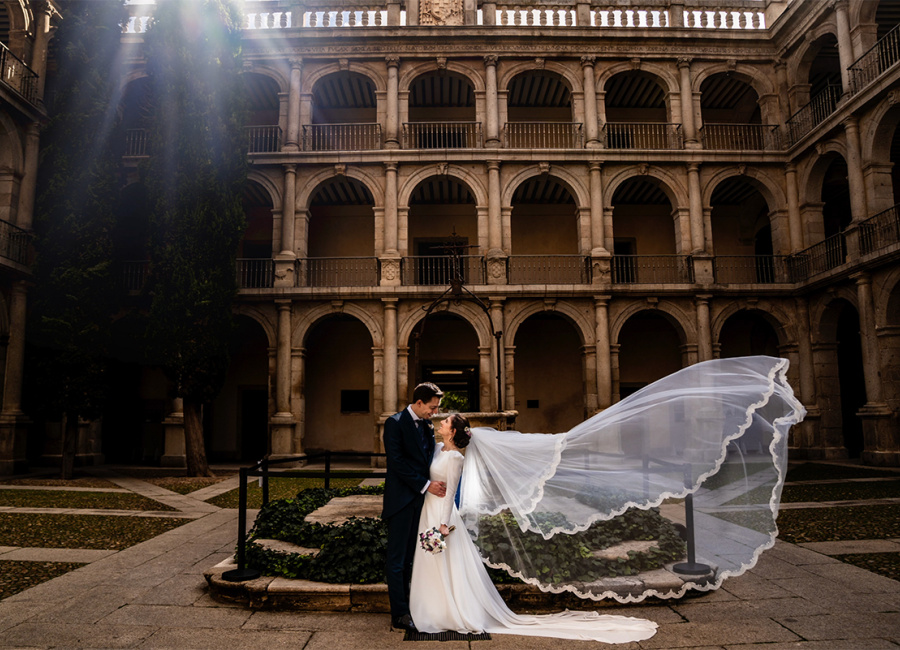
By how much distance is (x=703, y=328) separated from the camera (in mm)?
17250

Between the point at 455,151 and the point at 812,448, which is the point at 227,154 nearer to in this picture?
the point at 455,151

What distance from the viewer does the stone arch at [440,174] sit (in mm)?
17656

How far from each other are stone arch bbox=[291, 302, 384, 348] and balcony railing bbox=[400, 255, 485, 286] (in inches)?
60.1

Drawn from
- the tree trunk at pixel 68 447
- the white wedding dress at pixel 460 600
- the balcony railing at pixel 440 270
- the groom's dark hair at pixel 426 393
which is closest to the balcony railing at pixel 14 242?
the tree trunk at pixel 68 447

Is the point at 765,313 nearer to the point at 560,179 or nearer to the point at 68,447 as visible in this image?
the point at 560,179

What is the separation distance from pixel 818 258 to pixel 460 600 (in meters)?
17.2

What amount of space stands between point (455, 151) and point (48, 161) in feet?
36.2

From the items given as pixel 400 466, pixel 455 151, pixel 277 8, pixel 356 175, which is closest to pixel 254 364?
pixel 356 175

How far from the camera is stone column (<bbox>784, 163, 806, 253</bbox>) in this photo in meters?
17.8

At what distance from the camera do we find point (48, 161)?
1529 centimetres

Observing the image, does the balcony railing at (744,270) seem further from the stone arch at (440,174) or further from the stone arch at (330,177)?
the stone arch at (330,177)

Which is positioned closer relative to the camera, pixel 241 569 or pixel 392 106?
pixel 241 569

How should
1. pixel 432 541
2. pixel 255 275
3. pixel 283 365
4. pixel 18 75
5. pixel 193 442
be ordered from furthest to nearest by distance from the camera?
pixel 255 275 < pixel 283 365 < pixel 18 75 < pixel 193 442 < pixel 432 541

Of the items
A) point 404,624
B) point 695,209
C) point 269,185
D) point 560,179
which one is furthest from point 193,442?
point 695,209
